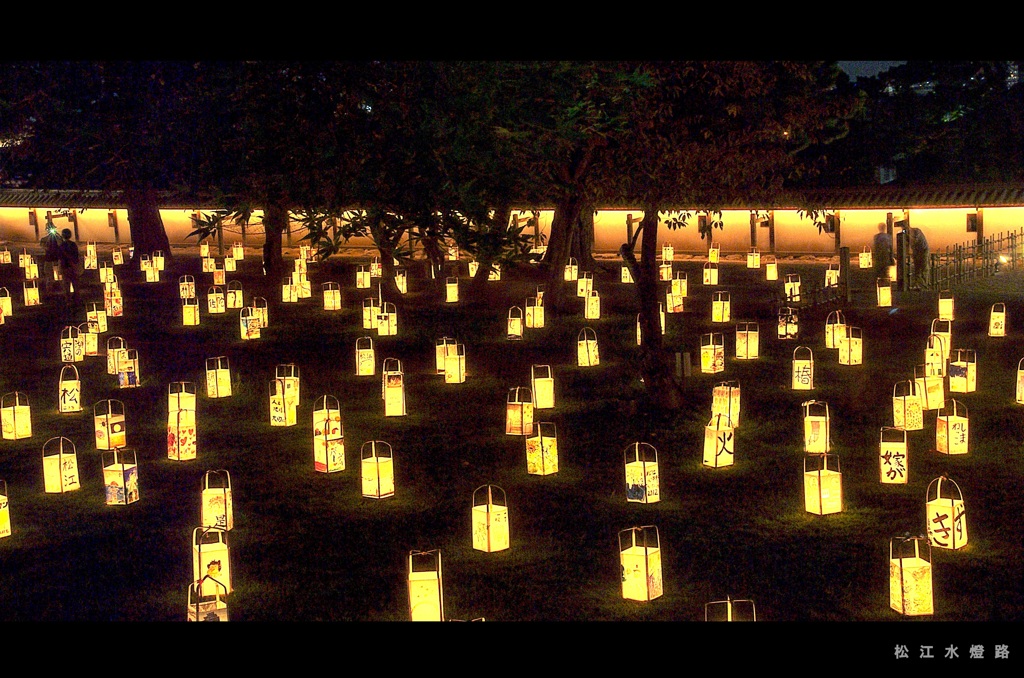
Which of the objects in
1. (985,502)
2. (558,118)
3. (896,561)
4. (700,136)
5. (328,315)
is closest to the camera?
(896,561)

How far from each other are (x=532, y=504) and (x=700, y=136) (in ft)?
18.0

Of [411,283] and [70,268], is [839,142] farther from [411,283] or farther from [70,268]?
[70,268]

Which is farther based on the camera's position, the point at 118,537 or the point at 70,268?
the point at 70,268

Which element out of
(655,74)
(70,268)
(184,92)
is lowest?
(70,268)

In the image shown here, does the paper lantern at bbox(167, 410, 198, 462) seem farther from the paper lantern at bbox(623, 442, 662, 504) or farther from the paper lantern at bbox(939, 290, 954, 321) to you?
the paper lantern at bbox(939, 290, 954, 321)

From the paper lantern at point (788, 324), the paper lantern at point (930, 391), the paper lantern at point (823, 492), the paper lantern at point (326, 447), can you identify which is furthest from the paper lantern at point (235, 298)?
the paper lantern at point (823, 492)

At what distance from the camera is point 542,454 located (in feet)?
35.1

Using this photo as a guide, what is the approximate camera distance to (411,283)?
27.0 m

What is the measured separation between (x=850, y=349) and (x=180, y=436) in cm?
920

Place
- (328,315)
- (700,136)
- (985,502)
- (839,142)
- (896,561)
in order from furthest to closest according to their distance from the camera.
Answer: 1. (839,142)
2. (328,315)
3. (700,136)
4. (985,502)
5. (896,561)

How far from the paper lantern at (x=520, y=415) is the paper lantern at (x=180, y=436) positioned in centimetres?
332

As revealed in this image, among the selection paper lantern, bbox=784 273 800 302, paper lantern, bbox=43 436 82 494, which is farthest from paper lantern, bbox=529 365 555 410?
paper lantern, bbox=784 273 800 302

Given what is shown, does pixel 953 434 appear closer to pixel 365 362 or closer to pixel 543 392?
pixel 543 392

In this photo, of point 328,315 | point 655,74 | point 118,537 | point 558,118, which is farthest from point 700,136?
point 328,315
